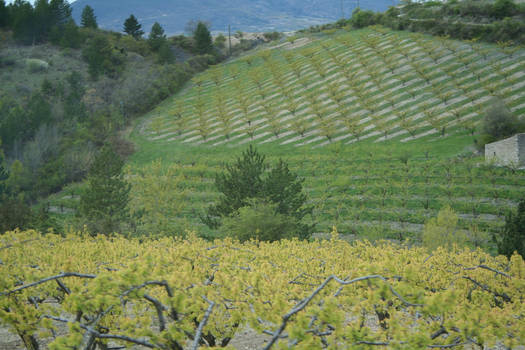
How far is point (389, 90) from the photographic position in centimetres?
5547

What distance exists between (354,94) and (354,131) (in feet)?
37.5

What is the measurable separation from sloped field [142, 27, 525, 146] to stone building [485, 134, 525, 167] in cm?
804

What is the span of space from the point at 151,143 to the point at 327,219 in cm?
3104

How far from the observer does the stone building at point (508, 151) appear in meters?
33.1

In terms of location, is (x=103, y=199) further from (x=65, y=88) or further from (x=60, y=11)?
(x=60, y=11)

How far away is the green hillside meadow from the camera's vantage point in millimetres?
32219

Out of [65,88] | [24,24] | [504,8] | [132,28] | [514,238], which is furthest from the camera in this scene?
[132,28]

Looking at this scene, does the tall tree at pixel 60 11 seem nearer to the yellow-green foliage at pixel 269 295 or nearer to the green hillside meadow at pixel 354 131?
the green hillside meadow at pixel 354 131

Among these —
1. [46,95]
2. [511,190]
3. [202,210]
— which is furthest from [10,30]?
[511,190]

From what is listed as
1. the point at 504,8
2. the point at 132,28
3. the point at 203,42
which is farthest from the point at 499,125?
the point at 132,28

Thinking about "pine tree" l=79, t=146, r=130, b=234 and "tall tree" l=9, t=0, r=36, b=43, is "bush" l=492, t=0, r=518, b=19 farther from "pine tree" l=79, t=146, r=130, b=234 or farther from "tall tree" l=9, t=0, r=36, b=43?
"tall tree" l=9, t=0, r=36, b=43

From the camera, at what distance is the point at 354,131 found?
47.2 meters

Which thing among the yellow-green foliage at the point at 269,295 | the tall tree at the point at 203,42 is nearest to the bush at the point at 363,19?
the tall tree at the point at 203,42

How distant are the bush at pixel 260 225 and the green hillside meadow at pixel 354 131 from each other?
7.59 m
